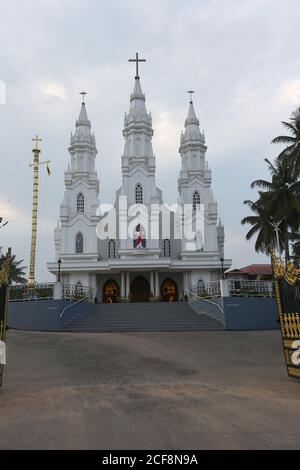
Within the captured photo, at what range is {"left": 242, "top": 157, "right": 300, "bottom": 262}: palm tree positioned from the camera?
31.2 metres

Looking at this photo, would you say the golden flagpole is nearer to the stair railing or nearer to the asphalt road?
the stair railing

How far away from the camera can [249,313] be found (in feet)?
68.8

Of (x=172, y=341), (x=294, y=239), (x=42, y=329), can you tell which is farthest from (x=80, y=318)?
(x=294, y=239)

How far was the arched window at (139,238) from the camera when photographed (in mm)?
37134

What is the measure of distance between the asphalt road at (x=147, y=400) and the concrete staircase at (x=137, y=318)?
28.2ft

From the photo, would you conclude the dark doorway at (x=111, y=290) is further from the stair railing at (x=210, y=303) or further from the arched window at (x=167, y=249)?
the stair railing at (x=210, y=303)

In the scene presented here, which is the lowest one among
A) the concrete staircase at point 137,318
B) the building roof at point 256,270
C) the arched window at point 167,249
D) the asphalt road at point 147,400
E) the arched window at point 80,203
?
the asphalt road at point 147,400

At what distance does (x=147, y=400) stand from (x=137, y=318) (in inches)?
648

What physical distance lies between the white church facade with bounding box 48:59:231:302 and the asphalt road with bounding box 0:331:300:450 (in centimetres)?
2277

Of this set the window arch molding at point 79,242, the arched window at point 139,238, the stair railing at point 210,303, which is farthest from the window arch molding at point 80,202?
the stair railing at point 210,303

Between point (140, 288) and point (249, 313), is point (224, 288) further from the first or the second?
point (140, 288)

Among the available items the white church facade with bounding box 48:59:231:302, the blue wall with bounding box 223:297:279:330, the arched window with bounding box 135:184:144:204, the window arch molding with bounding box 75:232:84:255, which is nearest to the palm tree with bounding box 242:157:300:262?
the white church facade with bounding box 48:59:231:302

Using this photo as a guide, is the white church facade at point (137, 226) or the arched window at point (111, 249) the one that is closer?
the white church facade at point (137, 226)
